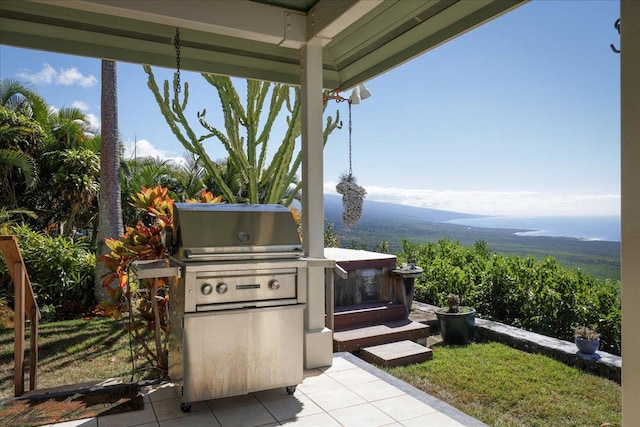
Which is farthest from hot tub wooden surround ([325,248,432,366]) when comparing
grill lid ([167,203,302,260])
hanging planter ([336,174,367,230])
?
grill lid ([167,203,302,260])

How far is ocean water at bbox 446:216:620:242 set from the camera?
20.9 meters

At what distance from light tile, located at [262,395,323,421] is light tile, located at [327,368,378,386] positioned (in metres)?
0.40

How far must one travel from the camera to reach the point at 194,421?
2672 mm

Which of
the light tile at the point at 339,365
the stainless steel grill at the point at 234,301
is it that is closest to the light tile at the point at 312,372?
the light tile at the point at 339,365

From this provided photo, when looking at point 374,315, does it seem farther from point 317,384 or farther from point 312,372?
point 317,384

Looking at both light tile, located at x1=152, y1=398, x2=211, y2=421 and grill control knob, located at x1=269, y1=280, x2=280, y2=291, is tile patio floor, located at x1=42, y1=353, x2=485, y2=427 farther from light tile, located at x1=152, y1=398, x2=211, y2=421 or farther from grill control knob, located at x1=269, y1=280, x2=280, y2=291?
grill control knob, located at x1=269, y1=280, x2=280, y2=291

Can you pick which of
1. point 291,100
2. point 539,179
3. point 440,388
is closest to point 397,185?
point 539,179

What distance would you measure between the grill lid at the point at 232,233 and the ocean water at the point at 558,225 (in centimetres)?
1865

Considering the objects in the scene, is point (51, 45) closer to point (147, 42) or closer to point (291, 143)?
point (147, 42)

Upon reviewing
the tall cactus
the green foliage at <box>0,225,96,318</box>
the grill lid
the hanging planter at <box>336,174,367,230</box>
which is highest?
the tall cactus

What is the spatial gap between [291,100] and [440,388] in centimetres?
470

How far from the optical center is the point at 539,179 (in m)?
28.9

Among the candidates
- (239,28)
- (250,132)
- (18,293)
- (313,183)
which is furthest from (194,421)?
(250,132)

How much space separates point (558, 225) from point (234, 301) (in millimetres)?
28012
